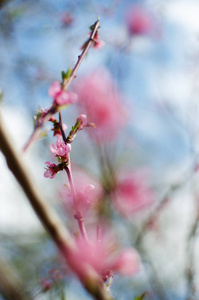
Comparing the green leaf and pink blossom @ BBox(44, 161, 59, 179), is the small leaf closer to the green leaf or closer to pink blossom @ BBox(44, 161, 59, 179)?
the green leaf

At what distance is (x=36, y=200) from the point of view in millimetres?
463

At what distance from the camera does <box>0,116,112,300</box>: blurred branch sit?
1.52 feet

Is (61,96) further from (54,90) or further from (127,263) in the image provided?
(127,263)

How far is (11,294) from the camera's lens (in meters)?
0.48

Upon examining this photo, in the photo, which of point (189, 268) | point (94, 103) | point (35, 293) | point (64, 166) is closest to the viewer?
point (64, 166)

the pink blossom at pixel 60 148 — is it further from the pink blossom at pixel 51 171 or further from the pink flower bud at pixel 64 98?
the pink flower bud at pixel 64 98

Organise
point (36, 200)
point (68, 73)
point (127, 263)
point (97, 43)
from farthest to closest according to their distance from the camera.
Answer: point (97, 43)
point (68, 73)
point (127, 263)
point (36, 200)

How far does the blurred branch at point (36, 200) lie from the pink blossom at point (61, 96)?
0.97ft

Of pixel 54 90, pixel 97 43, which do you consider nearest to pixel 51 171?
pixel 54 90

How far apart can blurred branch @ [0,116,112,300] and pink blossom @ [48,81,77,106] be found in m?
0.29

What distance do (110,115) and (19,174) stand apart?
2.46ft

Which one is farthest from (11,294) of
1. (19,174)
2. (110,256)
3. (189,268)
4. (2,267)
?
(189,268)

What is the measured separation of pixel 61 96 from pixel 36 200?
0.37 metres

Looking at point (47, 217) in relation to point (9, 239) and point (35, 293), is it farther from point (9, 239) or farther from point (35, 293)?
point (9, 239)
